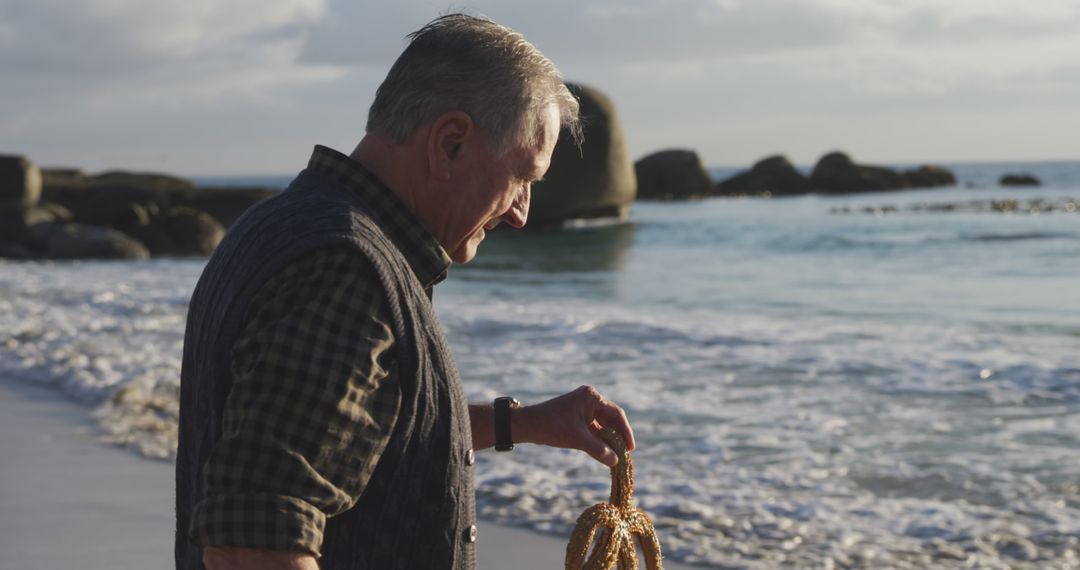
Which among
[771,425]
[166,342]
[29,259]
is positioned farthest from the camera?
[29,259]

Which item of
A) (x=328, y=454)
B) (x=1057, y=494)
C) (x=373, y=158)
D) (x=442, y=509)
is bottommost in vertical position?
(x=1057, y=494)

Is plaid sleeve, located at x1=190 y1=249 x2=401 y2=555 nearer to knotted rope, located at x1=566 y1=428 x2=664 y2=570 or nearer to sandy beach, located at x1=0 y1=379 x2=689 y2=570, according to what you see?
knotted rope, located at x1=566 y1=428 x2=664 y2=570

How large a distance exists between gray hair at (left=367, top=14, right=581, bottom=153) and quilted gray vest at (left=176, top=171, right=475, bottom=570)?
132mm

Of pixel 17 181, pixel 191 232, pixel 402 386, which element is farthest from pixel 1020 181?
pixel 402 386

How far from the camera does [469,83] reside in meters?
1.65

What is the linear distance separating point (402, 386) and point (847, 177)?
52.7m

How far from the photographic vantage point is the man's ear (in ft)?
5.44

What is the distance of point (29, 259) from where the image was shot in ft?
74.9

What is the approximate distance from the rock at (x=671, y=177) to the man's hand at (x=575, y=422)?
46217 mm

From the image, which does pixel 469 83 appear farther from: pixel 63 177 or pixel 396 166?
pixel 63 177

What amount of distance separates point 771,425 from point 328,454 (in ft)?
18.6

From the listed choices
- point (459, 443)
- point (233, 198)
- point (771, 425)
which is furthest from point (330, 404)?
point (233, 198)

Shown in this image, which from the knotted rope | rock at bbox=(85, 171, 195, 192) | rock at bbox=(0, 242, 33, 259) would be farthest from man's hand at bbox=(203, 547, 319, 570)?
rock at bbox=(85, 171, 195, 192)

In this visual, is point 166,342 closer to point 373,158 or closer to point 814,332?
point 814,332
